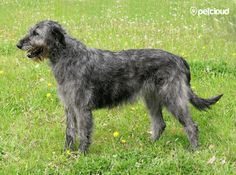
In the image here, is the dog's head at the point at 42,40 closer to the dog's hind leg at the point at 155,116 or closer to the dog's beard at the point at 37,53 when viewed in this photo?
the dog's beard at the point at 37,53

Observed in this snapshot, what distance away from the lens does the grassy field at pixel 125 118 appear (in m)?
6.44

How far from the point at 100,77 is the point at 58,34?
0.96 m

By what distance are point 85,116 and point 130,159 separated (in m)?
1.18

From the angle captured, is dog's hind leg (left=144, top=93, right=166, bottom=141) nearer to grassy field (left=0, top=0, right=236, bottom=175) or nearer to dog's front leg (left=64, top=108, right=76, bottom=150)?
grassy field (left=0, top=0, right=236, bottom=175)

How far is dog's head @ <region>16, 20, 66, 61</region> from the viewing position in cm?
713

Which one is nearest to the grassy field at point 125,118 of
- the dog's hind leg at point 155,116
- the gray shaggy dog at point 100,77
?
the dog's hind leg at point 155,116

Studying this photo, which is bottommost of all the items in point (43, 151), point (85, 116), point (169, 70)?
point (43, 151)

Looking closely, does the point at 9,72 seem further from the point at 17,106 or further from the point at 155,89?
the point at 155,89

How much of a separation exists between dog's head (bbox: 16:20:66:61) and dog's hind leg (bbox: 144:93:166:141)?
6.05 feet

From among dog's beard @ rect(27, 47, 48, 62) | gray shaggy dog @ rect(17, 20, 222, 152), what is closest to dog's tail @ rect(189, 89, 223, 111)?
gray shaggy dog @ rect(17, 20, 222, 152)

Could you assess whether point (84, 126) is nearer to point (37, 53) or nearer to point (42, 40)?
point (37, 53)

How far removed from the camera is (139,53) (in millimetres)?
A: 7582

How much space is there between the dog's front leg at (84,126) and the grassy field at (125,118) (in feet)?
0.81

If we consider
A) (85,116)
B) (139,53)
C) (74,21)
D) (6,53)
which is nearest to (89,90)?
(85,116)
